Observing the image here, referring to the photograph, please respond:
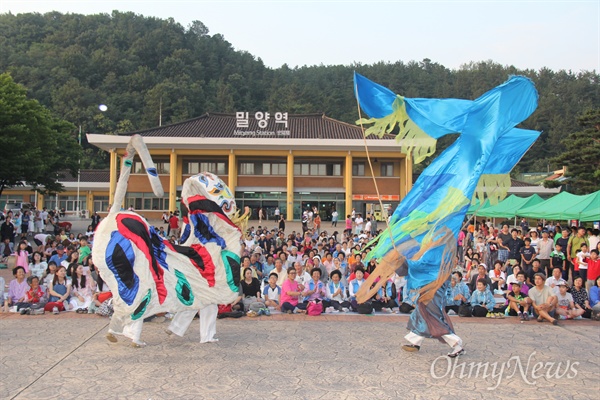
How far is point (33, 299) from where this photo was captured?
9.23 meters

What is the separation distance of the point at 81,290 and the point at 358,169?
28238 millimetres

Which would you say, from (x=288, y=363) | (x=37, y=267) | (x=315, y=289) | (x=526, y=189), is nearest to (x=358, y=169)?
(x=526, y=189)

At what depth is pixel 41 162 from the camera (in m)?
23.2

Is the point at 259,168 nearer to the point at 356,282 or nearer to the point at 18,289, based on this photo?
the point at 356,282

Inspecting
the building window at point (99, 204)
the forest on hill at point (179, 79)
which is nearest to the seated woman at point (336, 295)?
the building window at point (99, 204)

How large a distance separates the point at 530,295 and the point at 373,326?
2967 mm

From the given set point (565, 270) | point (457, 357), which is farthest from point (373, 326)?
point (565, 270)

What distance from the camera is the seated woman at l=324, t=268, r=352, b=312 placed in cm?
987

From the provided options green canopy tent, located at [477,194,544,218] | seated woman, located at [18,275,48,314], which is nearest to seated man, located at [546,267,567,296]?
seated woman, located at [18,275,48,314]

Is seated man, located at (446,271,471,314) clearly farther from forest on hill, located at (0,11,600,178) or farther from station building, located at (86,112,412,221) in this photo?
forest on hill, located at (0,11,600,178)

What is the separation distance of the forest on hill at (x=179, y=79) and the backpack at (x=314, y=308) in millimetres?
46141

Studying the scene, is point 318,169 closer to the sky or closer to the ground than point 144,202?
closer to the sky

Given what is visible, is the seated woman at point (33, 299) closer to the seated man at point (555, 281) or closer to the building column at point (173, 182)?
the seated man at point (555, 281)

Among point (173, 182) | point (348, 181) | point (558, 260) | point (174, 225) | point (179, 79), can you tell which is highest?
point (179, 79)
